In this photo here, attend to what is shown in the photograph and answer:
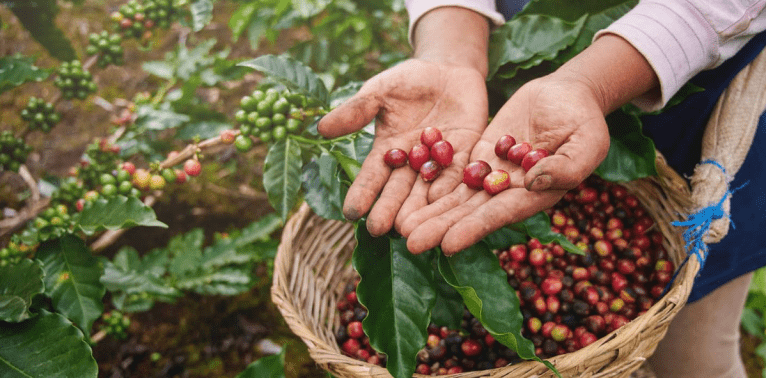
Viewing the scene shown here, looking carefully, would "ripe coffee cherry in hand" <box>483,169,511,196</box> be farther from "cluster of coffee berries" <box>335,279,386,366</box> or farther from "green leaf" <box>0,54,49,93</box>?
"green leaf" <box>0,54,49,93</box>

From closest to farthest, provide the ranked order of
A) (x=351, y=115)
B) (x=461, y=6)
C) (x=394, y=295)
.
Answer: (x=394, y=295), (x=351, y=115), (x=461, y=6)

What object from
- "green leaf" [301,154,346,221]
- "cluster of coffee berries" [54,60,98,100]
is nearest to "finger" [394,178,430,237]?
"green leaf" [301,154,346,221]

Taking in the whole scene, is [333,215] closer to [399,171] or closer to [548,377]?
[399,171]

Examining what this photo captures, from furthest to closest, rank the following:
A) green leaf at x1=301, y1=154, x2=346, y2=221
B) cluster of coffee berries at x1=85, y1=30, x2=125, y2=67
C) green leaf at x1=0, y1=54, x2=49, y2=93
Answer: cluster of coffee berries at x1=85, y1=30, x2=125, y2=67
green leaf at x1=0, y1=54, x2=49, y2=93
green leaf at x1=301, y1=154, x2=346, y2=221

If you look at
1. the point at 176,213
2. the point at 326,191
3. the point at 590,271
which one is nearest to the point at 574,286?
the point at 590,271

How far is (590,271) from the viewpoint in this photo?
1.79 meters

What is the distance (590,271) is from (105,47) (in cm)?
231

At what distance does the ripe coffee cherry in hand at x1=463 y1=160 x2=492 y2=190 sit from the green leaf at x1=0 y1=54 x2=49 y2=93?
1.66 meters

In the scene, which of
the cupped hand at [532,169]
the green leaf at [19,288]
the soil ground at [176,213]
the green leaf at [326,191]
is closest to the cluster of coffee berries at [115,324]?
the soil ground at [176,213]

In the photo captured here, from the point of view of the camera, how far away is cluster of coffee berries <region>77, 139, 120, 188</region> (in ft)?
6.51

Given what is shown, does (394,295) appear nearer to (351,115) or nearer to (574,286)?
(351,115)

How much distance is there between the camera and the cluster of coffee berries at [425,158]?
143cm

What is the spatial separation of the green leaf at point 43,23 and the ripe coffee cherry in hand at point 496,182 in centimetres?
207

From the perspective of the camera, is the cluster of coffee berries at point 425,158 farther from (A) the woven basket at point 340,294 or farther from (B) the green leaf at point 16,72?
(B) the green leaf at point 16,72
